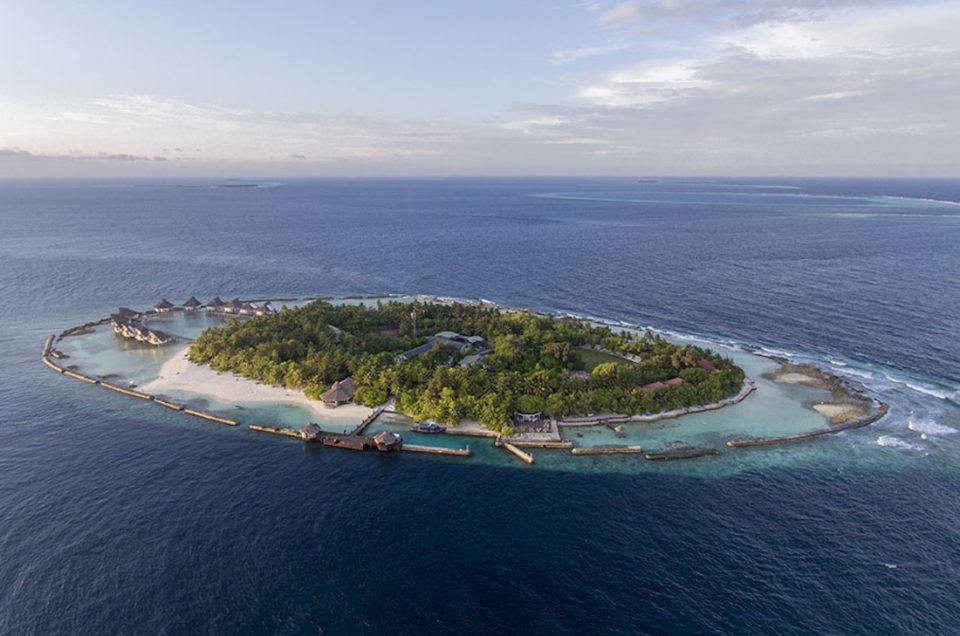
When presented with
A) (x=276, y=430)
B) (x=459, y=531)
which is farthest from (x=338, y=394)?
(x=459, y=531)

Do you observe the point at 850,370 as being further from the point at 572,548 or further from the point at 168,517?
the point at 168,517

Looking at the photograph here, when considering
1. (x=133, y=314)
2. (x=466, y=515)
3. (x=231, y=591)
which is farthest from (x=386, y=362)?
(x=133, y=314)

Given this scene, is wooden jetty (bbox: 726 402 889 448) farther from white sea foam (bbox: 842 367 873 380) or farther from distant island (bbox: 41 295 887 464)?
white sea foam (bbox: 842 367 873 380)

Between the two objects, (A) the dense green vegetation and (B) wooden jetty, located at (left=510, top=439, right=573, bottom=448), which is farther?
(A) the dense green vegetation

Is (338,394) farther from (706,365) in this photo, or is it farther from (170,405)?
(706,365)

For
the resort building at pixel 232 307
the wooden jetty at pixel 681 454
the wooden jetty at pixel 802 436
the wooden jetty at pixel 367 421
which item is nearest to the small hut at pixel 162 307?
the resort building at pixel 232 307

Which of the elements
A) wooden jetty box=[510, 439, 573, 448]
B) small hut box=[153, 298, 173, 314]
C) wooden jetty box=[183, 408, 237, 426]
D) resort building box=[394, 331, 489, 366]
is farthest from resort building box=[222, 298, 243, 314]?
wooden jetty box=[510, 439, 573, 448]
